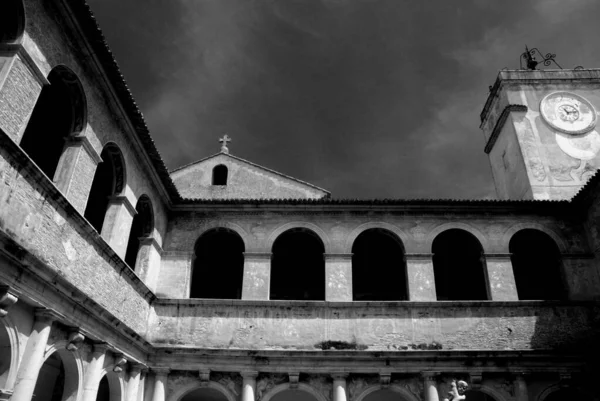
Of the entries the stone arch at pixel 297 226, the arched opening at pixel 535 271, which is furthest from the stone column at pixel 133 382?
the arched opening at pixel 535 271

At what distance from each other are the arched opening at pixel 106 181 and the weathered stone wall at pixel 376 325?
3000 millimetres

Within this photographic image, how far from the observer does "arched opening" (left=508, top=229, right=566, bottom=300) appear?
50.5 ft

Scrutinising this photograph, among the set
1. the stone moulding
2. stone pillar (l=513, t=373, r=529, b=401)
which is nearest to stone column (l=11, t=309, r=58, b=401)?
stone pillar (l=513, t=373, r=529, b=401)

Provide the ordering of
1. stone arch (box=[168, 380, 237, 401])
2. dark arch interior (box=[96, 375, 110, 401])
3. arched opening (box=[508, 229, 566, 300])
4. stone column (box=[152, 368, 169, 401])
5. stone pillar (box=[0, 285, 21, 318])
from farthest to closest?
arched opening (box=[508, 229, 566, 300]) < dark arch interior (box=[96, 375, 110, 401]) < stone arch (box=[168, 380, 237, 401]) < stone column (box=[152, 368, 169, 401]) < stone pillar (box=[0, 285, 21, 318])

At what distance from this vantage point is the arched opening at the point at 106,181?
10.8 meters

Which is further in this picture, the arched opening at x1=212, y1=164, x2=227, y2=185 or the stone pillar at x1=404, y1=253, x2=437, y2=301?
the arched opening at x1=212, y1=164, x2=227, y2=185

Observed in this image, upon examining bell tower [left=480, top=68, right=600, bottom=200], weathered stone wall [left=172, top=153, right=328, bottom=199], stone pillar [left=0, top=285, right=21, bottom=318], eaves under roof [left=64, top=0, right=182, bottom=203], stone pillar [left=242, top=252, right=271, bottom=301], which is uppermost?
bell tower [left=480, top=68, right=600, bottom=200]

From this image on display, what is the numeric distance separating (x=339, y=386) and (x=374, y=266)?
566cm

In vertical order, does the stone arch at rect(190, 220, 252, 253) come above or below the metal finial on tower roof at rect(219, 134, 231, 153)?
below

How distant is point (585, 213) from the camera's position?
1340cm

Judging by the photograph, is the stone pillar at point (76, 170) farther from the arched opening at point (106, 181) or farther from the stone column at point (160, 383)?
the stone column at point (160, 383)

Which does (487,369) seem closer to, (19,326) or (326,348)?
(326,348)

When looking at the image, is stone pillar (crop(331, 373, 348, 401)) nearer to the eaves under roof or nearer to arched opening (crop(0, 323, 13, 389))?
the eaves under roof

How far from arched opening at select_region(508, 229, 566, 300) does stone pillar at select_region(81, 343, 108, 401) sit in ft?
39.1
